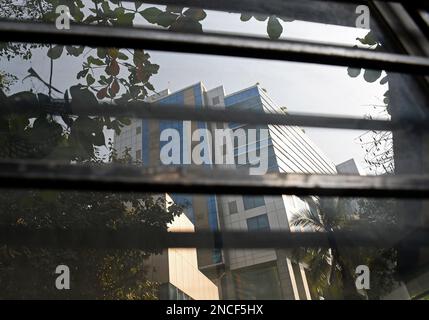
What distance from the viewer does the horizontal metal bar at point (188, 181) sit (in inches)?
25.6

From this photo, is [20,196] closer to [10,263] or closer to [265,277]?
[10,263]

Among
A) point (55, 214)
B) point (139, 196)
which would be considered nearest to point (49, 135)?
point (55, 214)

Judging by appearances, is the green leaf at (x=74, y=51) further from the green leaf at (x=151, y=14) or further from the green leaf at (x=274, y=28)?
the green leaf at (x=274, y=28)

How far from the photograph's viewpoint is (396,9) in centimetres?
115

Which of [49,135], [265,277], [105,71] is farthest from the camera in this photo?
[105,71]

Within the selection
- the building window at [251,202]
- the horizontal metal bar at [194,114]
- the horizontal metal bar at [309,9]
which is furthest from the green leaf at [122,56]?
the building window at [251,202]

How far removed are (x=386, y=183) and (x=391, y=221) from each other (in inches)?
38.3

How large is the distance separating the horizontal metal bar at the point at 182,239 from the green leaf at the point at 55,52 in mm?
1076

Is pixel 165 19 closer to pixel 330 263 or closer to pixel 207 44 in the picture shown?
pixel 207 44

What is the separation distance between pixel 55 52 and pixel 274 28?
136 centimetres

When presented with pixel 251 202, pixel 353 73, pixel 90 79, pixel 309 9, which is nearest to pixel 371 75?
pixel 353 73

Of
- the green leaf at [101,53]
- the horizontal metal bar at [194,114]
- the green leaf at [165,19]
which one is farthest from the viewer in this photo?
the green leaf at [101,53]
